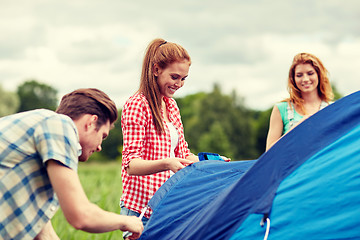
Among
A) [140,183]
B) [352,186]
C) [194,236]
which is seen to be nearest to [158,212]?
[140,183]

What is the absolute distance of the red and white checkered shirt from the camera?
9.37 feet

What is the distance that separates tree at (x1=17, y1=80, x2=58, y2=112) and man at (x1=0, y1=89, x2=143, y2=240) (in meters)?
50.5

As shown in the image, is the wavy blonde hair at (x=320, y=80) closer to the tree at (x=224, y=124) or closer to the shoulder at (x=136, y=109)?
the shoulder at (x=136, y=109)

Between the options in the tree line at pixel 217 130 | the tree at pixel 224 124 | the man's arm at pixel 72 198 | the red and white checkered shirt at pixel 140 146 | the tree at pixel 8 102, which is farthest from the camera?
the tree at pixel 224 124

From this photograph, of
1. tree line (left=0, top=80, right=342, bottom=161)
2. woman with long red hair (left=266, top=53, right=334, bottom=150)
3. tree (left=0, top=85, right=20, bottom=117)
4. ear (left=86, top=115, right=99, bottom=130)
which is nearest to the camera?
ear (left=86, top=115, right=99, bottom=130)

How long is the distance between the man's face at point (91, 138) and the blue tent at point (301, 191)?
1.98 feet

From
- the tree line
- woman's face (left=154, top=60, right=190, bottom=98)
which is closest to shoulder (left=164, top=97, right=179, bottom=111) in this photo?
woman's face (left=154, top=60, right=190, bottom=98)

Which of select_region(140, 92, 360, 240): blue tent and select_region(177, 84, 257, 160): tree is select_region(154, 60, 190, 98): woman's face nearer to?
select_region(140, 92, 360, 240): blue tent

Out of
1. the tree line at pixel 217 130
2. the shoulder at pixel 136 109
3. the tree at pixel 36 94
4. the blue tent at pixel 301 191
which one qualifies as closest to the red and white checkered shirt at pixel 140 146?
the shoulder at pixel 136 109

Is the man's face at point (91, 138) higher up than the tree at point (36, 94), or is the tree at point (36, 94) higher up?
the man's face at point (91, 138)

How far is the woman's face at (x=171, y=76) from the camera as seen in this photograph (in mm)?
2961

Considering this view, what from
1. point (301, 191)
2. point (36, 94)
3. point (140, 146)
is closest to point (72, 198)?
point (301, 191)

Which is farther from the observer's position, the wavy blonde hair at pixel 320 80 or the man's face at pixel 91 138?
the wavy blonde hair at pixel 320 80

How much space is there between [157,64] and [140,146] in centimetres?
49
